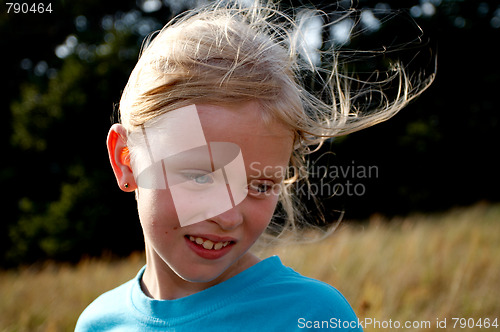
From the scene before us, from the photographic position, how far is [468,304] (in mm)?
3424

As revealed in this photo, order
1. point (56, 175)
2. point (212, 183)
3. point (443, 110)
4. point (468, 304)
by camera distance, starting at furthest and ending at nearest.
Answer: point (443, 110) < point (56, 175) < point (468, 304) < point (212, 183)

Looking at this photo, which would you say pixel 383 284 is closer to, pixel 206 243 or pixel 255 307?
pixel 255 307

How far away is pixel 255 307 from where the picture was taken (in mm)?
1415

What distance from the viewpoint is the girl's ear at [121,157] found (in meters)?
1.58

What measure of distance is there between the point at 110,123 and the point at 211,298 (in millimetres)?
11241

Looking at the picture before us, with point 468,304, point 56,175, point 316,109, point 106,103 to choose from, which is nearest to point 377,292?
point 468,304

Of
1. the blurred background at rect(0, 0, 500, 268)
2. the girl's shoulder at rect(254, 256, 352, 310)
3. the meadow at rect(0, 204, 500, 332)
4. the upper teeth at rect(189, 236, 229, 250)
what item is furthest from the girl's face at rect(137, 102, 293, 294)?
the blurred background at rect(0, 0, 500, 268)

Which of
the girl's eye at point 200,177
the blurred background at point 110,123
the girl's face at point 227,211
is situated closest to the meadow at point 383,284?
the girl's face at point 227,211

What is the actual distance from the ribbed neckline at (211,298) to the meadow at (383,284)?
2.27 feet

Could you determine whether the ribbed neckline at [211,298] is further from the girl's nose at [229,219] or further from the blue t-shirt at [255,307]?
the girl's nose at [229,219]

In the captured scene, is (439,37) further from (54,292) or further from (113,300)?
(113,300)

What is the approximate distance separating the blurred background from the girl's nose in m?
8.46

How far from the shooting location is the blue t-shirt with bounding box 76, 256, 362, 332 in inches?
53.8

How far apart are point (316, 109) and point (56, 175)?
41.2 ft
